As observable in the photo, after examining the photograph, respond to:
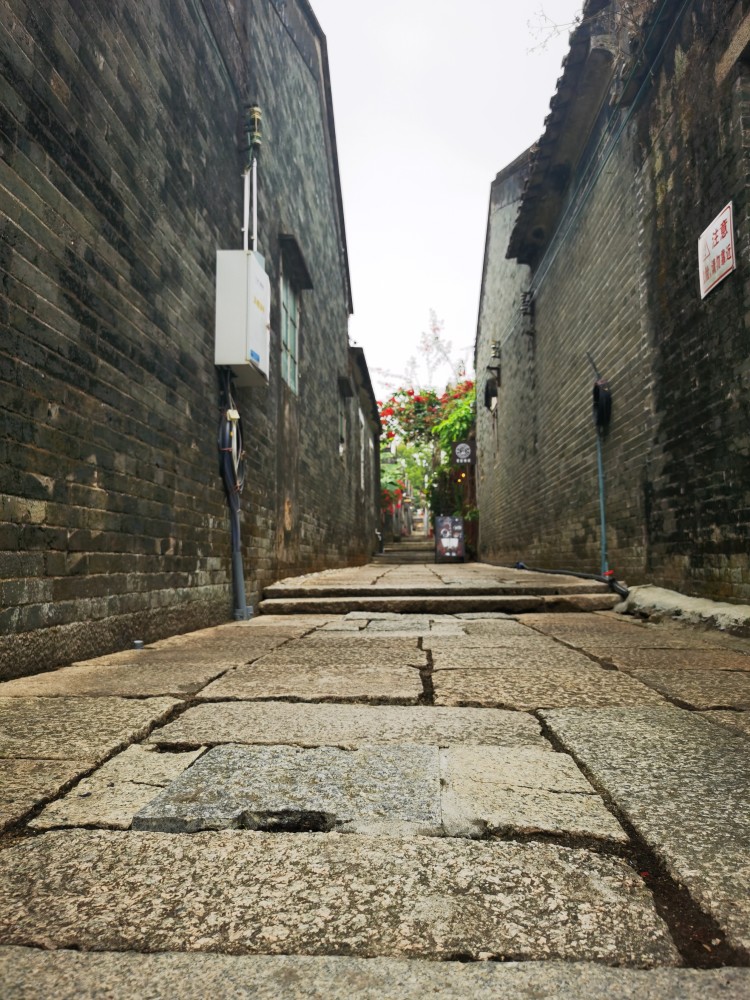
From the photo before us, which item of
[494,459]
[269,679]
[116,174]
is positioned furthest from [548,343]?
[269,679]

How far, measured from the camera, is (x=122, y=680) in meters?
1.99

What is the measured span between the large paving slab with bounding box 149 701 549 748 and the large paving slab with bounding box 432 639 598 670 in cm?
69

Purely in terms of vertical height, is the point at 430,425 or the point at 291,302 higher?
the point at 430,425

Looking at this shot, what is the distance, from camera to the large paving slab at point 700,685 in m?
1.68

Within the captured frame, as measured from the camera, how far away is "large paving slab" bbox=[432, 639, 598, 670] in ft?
7.43

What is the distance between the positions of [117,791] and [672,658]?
7.03 ft

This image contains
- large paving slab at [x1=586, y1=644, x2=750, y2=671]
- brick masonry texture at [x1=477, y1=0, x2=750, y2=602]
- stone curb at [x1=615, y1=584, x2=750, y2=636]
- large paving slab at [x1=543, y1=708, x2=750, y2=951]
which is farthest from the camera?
brick masonry texture at [x1=477, y1=0, x2=750, y2=602]

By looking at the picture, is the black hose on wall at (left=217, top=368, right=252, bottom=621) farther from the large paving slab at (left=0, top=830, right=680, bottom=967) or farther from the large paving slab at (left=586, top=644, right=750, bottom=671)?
the large paving slab at (left=0, top=830, right=680, bottom=967)

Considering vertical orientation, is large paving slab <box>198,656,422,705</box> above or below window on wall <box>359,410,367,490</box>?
below

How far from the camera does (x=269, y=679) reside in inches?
80.5

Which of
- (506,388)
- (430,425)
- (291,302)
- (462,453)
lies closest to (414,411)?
(430,425)

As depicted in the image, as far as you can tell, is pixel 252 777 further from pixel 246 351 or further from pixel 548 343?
pixel 548 343

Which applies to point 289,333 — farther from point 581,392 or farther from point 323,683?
point 323,683

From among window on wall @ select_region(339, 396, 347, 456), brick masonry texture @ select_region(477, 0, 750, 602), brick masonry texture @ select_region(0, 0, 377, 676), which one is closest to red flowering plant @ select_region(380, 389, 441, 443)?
window on wall @ select_region(339, 396, 347, 456)
